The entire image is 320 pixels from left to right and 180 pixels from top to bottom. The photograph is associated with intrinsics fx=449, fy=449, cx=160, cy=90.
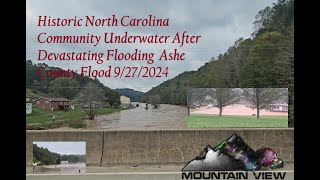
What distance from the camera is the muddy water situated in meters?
14.6

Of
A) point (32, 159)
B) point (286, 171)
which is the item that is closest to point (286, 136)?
point (286, 171)

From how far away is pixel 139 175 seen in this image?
418 inches

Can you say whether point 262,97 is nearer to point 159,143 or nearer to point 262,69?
point 262,69

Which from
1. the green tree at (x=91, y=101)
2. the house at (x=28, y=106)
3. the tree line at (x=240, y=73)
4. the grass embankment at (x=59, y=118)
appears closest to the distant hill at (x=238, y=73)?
the tree line at (x=240, y=73)

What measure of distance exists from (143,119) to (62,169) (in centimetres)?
383

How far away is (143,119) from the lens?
14938 mm

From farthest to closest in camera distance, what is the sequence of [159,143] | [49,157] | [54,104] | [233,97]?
1. [54,104]
2. [233,97]
3. [159,143]
4. [49,157]

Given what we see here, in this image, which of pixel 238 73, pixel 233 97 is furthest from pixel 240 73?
pixel 233 97

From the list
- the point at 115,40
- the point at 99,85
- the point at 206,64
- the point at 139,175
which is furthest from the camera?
the point at 206,64

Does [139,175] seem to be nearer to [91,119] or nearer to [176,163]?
[176,163]

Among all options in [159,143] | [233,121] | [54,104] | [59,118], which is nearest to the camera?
[159,143]

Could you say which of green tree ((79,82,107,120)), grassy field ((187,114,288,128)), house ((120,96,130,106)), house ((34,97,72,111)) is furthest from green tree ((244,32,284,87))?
house ((34,97,72,111))

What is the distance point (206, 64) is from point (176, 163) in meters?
4.32

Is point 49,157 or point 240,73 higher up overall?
point 240,73
